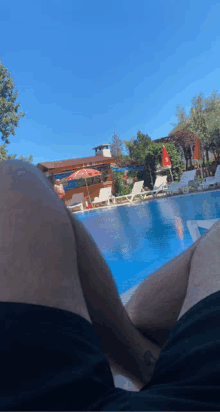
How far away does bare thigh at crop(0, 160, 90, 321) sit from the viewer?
45 centimetres

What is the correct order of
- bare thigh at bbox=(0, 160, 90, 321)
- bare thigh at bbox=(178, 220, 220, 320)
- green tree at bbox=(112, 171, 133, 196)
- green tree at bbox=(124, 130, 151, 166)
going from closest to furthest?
bare thigh at bbox=(0, 160, 90, 321)
bare thigh at bbox=(178, 220, 220, 320)
green tree at bbox=(112, 171, 133, 196)
green tree at bbox=(124, 130, 151, 166)

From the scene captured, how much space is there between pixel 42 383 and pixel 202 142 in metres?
14.7

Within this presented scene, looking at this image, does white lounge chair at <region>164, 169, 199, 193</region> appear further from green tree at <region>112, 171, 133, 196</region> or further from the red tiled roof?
the red tiled roof

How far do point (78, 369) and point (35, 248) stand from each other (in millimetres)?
205

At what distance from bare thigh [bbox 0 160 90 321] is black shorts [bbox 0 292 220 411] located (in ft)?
0.09

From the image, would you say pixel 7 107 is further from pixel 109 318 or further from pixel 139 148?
pixel 109 318

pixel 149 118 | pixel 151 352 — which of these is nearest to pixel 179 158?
pixel 151 352

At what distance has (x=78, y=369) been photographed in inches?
14.4

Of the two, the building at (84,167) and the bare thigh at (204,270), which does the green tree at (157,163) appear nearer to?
the building at (84,167)

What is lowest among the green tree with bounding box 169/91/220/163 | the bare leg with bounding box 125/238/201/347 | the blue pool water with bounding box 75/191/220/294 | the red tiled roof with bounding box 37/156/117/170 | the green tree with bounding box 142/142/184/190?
the blue pool water with bounding box 75/191/220/294

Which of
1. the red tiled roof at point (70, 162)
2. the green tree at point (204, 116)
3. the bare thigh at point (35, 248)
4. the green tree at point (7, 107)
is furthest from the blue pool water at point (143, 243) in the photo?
the green tree at point (204, 116)

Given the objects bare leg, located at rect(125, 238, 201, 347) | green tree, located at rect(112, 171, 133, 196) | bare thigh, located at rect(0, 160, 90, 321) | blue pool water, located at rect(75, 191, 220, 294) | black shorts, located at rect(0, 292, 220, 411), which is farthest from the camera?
green tree, located at rect(112, 171, 133, 196)

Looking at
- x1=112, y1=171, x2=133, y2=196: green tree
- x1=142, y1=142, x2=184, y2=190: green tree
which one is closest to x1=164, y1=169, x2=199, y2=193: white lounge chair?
x1=142, y1=142, x2=184, y2=190: green tree

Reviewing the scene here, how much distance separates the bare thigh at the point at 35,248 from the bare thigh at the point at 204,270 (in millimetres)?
244
